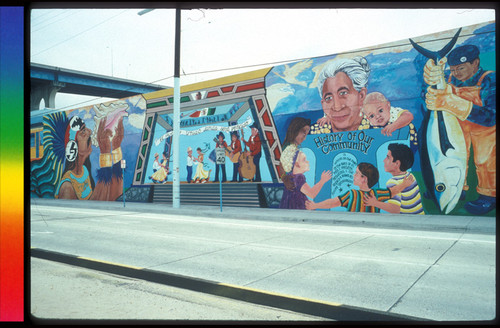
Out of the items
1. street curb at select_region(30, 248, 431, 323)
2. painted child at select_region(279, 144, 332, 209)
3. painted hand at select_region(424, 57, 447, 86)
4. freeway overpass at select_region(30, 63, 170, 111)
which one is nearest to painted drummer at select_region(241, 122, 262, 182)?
painted child at select_region(279, 144, 332, 209)

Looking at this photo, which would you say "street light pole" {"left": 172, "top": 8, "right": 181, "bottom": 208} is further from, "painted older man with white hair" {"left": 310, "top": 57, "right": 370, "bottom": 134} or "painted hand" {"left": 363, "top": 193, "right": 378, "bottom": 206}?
"painted hand" {"left": 363, "top": 193, "right": 378, "bottom": 206}

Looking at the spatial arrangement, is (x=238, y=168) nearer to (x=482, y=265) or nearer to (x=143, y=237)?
(x=143, y=237)

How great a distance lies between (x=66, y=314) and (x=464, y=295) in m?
4.92

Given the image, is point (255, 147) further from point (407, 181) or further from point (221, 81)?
point (407, 181)

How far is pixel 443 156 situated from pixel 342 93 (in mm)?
4716

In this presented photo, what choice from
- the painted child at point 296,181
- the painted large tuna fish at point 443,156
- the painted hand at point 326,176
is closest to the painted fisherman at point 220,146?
the painted child at point 296,181

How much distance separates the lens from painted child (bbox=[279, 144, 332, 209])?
687 inches

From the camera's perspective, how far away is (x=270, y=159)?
61.0 ft

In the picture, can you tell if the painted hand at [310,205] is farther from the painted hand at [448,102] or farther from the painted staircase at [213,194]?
the painted hand at [448,102]

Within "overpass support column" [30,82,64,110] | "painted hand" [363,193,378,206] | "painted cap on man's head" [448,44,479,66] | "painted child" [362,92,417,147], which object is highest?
"overpass support column" [30,82,64,110]

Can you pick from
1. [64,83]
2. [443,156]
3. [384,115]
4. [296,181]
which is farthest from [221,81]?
[64,83]

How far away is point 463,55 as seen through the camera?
14086 mm

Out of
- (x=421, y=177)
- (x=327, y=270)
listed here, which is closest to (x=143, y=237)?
(x=327, y=270)

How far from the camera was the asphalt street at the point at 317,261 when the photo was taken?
490 cm
